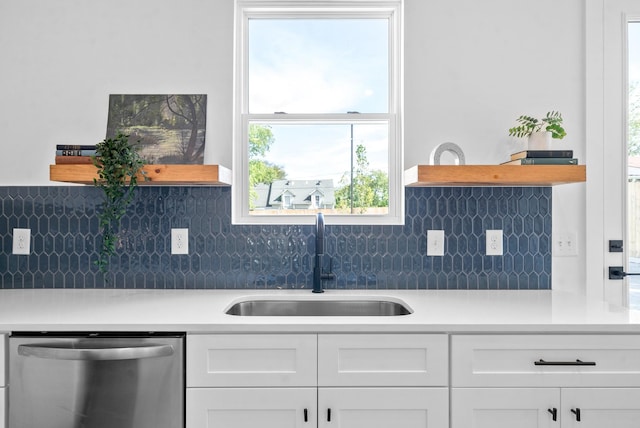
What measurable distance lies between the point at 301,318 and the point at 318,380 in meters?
Result: 0.22

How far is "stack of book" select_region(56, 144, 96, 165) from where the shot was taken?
1955mm

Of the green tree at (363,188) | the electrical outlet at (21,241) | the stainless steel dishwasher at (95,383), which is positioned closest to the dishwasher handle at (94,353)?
the stainless steel dishwasher at (95,383)

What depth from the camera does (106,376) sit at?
152 centimetres

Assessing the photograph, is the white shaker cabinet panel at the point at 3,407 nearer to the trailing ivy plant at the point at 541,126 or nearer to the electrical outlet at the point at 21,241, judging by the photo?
the electrical outlet at the point at 21,241

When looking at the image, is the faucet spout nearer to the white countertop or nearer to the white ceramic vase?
the white countertop

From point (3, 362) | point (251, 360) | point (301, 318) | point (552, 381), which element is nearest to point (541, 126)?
point (552, 381)

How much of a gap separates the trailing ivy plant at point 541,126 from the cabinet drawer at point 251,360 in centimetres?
140

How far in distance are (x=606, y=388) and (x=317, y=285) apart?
3.89ft

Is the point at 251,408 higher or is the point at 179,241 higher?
the point at 179,241

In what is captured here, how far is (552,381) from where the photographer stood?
61.1 inches

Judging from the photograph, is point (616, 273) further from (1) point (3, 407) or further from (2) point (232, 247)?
(1) point (3, 407)

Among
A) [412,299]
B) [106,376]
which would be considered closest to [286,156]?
[412,299]

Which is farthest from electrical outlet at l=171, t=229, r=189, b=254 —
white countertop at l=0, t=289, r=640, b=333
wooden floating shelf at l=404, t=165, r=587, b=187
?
wooden floating shelf at l=404, t=165, r=587, b=187

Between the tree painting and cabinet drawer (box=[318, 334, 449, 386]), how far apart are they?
118 centimetres
